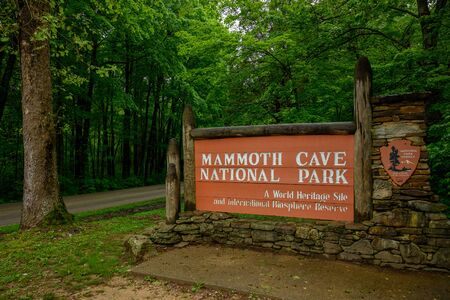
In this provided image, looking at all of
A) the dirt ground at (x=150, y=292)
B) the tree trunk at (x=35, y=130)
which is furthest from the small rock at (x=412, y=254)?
the tree trunk at (x=35, y=130)

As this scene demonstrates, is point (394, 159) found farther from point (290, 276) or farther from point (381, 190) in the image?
point (290, 276)

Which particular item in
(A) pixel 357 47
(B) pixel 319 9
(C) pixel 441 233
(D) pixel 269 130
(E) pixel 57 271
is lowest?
(E) pixel 57 271

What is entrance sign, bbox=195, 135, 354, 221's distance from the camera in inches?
190

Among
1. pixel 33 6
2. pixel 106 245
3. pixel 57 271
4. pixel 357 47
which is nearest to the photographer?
pixel 57 271

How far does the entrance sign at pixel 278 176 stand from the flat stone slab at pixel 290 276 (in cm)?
79

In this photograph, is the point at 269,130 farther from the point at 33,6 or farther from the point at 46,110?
the point at 33,6

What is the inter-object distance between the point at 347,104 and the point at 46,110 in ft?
23.4

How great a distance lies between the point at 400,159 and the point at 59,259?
5.56 meters

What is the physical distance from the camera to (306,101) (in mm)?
8891

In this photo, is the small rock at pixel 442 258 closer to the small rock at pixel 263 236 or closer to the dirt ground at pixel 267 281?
the dirt ground at pixel 267 281

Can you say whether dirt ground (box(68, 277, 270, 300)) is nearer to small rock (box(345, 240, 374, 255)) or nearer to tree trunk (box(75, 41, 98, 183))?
small rock (box(345, 240, 374, 255))

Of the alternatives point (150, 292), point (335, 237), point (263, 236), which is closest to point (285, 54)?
point (263, 236)

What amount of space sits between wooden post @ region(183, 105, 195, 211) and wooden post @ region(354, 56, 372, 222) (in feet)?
9.54

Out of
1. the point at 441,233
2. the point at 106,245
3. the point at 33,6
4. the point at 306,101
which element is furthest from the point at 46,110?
the point at 441,233
